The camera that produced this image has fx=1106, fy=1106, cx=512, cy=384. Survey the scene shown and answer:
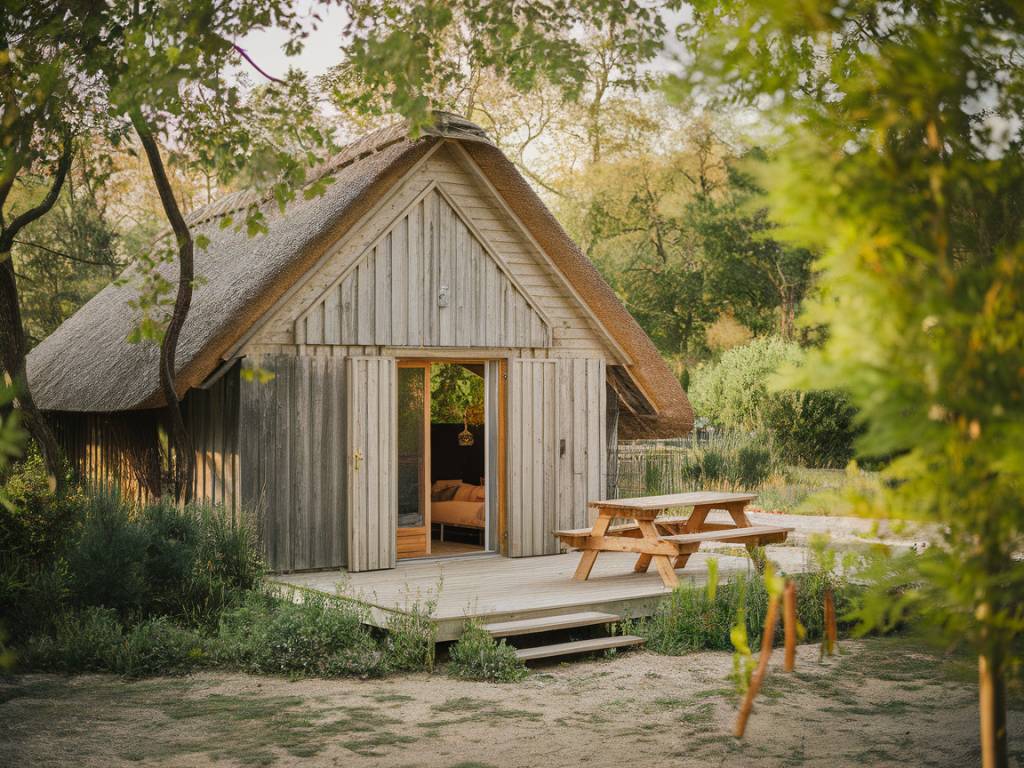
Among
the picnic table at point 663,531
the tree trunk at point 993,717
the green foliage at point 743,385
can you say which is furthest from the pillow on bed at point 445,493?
the tree trunk at point 993,717

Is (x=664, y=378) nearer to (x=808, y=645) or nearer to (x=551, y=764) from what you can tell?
(x=808, y=645)

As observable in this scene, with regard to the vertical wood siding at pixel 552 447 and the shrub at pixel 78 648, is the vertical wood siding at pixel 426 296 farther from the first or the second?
the shrub at pixel 78 648

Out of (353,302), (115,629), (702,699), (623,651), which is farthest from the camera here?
(353,302)

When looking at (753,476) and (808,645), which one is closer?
(808,645)

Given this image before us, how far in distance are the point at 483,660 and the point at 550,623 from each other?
848 millimetres

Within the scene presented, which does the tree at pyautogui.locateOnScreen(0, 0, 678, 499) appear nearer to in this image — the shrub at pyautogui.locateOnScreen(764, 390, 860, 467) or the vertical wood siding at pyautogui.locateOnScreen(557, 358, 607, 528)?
the vertical wood siding at pyautogui.locateOnScreen(557, 358, 607, 528)

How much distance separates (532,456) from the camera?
11070mm

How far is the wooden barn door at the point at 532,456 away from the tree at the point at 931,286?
302 inches

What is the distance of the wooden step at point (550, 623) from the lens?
761 centimetres

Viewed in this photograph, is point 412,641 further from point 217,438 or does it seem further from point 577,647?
point 217,438

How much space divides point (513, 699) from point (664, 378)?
6234mm

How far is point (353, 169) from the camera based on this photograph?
10.8 meters

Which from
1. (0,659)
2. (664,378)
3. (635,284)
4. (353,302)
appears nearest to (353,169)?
(353,302)

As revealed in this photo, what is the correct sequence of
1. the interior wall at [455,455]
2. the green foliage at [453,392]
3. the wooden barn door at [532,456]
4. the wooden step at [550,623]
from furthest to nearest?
the green foliage at [453,392] → the interior wall at [455,455] → the wooden barn door at [532,456] → the wooden step at [550,623]
